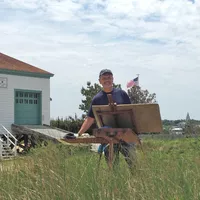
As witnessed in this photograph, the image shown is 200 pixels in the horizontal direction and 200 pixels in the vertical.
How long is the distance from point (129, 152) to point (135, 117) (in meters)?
0.50

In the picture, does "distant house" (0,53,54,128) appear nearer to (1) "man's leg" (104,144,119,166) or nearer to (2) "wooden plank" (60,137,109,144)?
(1) "man's leg" (104,144,119,166)

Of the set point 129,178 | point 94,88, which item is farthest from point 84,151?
point 94,88

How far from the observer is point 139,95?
1489 inches

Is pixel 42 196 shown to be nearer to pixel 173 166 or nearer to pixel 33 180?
pixel 33 180

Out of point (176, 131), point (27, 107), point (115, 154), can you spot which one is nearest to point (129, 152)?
point (115, 154)

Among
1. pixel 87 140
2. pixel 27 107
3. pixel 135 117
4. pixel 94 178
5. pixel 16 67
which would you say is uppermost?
pixel 16 67

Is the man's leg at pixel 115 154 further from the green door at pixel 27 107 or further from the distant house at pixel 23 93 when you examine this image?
the green door at pixel 27 107

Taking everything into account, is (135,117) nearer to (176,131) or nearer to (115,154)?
(115,154)

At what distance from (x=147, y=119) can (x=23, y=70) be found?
60.6 feet

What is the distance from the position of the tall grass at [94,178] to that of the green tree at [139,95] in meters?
31.6

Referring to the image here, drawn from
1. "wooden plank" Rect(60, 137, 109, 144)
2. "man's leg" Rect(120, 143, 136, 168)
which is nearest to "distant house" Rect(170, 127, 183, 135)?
"man's leg" Rect(120, 143, 136, 168)

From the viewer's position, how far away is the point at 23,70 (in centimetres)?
2334

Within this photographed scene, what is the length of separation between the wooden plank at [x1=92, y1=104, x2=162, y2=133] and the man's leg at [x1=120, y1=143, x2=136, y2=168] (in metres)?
0.21

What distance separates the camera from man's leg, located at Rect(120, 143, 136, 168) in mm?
4987
